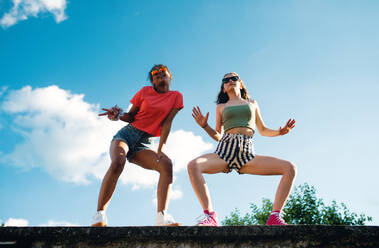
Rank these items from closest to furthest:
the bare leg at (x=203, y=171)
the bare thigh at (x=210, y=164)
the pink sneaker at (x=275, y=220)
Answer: the pink sneaker at (x=275, y=220) < the bare leg at (x=203, y=171) < the bare thigh at (x=210, y=164)

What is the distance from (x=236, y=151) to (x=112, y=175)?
1.57m

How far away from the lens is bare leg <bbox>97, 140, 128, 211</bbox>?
383cm

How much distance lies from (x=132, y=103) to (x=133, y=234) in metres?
2.63

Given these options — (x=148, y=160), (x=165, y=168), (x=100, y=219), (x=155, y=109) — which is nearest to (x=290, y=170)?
(x=165, y=168)

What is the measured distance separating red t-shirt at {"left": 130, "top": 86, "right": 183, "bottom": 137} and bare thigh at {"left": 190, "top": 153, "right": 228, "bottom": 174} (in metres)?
0.95

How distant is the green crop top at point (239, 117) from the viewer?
14.2 feet

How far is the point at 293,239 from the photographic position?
99.3 inches

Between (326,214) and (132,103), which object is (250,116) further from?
(326,214)

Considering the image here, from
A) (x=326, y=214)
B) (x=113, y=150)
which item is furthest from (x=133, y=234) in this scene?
(x=326, y=214)

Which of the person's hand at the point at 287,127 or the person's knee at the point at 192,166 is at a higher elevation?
the person's hand at the point at 287,127

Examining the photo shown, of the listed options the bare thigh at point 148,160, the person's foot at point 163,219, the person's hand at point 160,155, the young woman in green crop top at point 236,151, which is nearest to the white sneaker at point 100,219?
the person's foot at point 163,219

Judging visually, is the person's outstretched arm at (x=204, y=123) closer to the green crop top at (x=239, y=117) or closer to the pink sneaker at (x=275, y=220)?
the green crop top at (x=239, y=117)

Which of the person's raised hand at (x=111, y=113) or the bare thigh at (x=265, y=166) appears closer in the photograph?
the bare thigh at (x=265, y=166)

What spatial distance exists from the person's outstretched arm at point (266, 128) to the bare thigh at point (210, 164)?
1014mm
